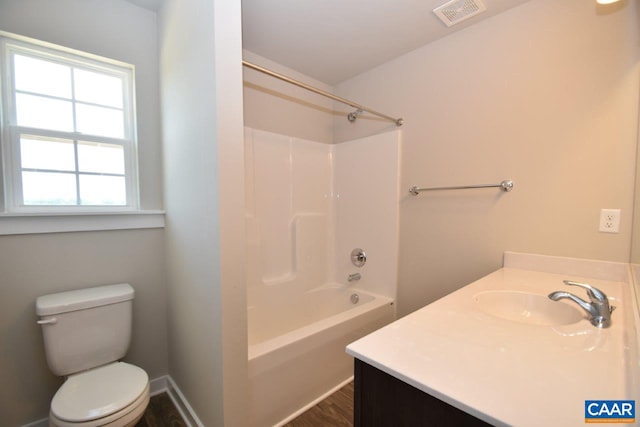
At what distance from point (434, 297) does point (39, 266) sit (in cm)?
250

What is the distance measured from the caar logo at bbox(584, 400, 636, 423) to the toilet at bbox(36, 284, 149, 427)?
159 centimetres

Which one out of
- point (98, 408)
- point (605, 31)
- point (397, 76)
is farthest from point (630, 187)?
point (98, 408)

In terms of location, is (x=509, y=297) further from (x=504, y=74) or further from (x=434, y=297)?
(x=504, y=74)

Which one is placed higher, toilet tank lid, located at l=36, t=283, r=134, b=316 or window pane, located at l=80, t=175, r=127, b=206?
window pane, located at l=80, t=175, r=127, b=206

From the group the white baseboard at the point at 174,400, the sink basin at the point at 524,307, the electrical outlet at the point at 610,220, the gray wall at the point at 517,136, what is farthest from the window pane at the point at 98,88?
the electrical outlet at the point at 610,220

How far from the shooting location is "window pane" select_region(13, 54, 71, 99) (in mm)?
1415

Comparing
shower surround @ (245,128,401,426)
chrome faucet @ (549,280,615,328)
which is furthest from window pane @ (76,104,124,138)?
chrome faucet @ (549,280,615,328)

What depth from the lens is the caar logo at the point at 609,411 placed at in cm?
47

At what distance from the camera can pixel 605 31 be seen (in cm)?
127

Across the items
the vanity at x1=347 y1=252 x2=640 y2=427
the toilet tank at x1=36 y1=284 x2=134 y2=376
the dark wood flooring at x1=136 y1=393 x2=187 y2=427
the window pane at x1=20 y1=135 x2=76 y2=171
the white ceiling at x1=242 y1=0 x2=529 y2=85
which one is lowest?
the dark wood flooring at x1=136 y1=393 x2=187 y2=427

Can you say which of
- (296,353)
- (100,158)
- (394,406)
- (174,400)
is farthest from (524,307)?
(100,158)

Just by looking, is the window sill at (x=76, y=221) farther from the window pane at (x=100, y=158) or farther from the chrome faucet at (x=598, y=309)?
the chrome faucet at (x=598, y=309)

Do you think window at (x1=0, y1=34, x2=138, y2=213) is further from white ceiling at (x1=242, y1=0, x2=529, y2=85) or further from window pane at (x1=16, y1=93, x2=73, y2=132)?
white ceiling at (x1=242, y1=0, x2=529, y2=85)

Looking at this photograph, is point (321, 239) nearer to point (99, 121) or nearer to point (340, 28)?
point (340, 28)
